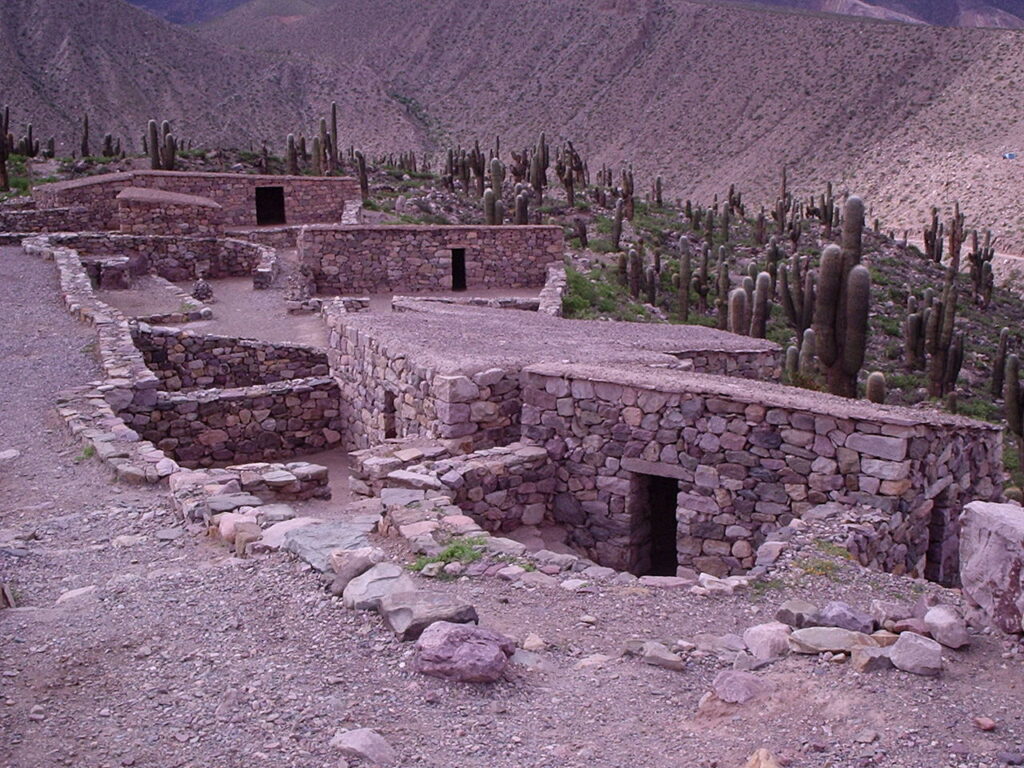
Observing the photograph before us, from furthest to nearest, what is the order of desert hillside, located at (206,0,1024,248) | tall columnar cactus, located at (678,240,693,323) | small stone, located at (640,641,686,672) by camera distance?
desert hillside, located at (206,0,1024,248), tall columnar cactus, located at (678,240,693,323), small stone, located at (640,641,686,672)

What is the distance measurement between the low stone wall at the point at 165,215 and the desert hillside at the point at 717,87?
36278 millimetres

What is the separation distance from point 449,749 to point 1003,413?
2318 cm

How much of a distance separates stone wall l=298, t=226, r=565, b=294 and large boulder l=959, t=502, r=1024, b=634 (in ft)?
51.2

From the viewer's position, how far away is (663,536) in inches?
340

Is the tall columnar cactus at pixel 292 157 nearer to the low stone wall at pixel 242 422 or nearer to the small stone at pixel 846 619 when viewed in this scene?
the low stone wall at pixel 242 422

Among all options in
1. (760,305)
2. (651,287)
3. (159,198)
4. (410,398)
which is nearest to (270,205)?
(159,198)

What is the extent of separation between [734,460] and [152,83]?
76504 mm

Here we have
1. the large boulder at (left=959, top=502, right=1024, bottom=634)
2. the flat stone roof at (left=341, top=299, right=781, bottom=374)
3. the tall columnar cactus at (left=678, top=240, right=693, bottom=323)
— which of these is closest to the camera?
the large boulder at (left=959, top=502, right=1024, bottom=634)

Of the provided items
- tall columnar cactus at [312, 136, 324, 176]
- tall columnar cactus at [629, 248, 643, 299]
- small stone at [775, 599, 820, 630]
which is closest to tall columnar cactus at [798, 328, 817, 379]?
tall columnar cactus at [629, 248, 643, 299]

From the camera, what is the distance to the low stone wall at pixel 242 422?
1066 cm

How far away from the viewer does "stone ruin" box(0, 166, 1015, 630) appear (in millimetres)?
7047

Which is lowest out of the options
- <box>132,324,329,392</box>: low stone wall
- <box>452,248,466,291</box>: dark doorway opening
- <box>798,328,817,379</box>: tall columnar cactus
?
<box>798,328,817,379</box>: tall columnar cactus

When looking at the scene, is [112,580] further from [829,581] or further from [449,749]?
[829,581]

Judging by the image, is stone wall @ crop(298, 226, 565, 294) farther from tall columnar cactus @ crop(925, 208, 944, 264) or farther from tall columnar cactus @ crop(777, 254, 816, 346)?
tall columnar cactus @ crop(925, 208, 944, 264)
